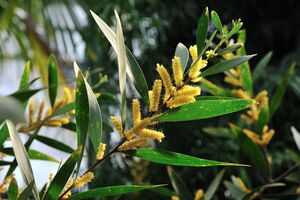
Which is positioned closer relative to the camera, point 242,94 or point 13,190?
point 13,190

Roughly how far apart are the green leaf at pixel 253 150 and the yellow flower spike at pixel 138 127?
30 cm

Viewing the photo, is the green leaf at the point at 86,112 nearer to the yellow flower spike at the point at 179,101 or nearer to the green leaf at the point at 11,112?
the yellow flower spike at the point at 179,101

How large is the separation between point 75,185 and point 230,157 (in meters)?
1.34

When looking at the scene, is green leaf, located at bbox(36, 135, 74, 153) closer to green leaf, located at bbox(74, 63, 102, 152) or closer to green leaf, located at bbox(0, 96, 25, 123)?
green leaf, located at bbox(74, 63, 102, 152)

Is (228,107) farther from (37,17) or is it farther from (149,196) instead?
(37,17)

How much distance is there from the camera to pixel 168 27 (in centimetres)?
211

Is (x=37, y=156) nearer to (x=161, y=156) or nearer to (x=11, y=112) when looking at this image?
(x=161, y=156)

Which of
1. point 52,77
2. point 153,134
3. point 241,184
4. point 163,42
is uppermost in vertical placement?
point 163,42

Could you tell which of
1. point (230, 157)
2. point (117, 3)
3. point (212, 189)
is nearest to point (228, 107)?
point (212, 189)

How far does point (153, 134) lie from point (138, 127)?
0.6 inches

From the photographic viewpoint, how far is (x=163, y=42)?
208cm

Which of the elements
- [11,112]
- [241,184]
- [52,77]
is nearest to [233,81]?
[241,184]

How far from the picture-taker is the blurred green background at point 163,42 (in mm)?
1740

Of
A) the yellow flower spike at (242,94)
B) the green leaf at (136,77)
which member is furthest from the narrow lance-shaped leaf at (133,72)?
the yellow flower spike at (242,94)
